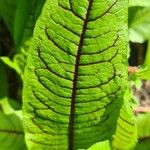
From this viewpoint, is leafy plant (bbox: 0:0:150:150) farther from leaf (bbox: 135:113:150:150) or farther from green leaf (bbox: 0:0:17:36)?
green leaf (bbox: 0:0:17:36)

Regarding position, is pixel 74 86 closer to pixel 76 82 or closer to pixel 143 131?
pixel 76 82

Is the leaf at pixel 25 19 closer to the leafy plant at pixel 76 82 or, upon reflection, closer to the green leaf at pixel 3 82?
the leafy plant at pixel 76 82

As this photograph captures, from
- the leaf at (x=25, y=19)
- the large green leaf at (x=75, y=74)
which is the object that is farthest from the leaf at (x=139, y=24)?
the large green leaf at (x=75, y=74)

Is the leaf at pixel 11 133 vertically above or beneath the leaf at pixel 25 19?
beneath

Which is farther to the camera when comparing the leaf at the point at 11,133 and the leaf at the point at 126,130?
the leaf at the point at 11,133

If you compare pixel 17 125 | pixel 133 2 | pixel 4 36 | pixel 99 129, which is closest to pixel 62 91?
pixel 99 129

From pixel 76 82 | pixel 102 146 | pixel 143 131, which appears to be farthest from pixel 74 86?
pixel 143 131
